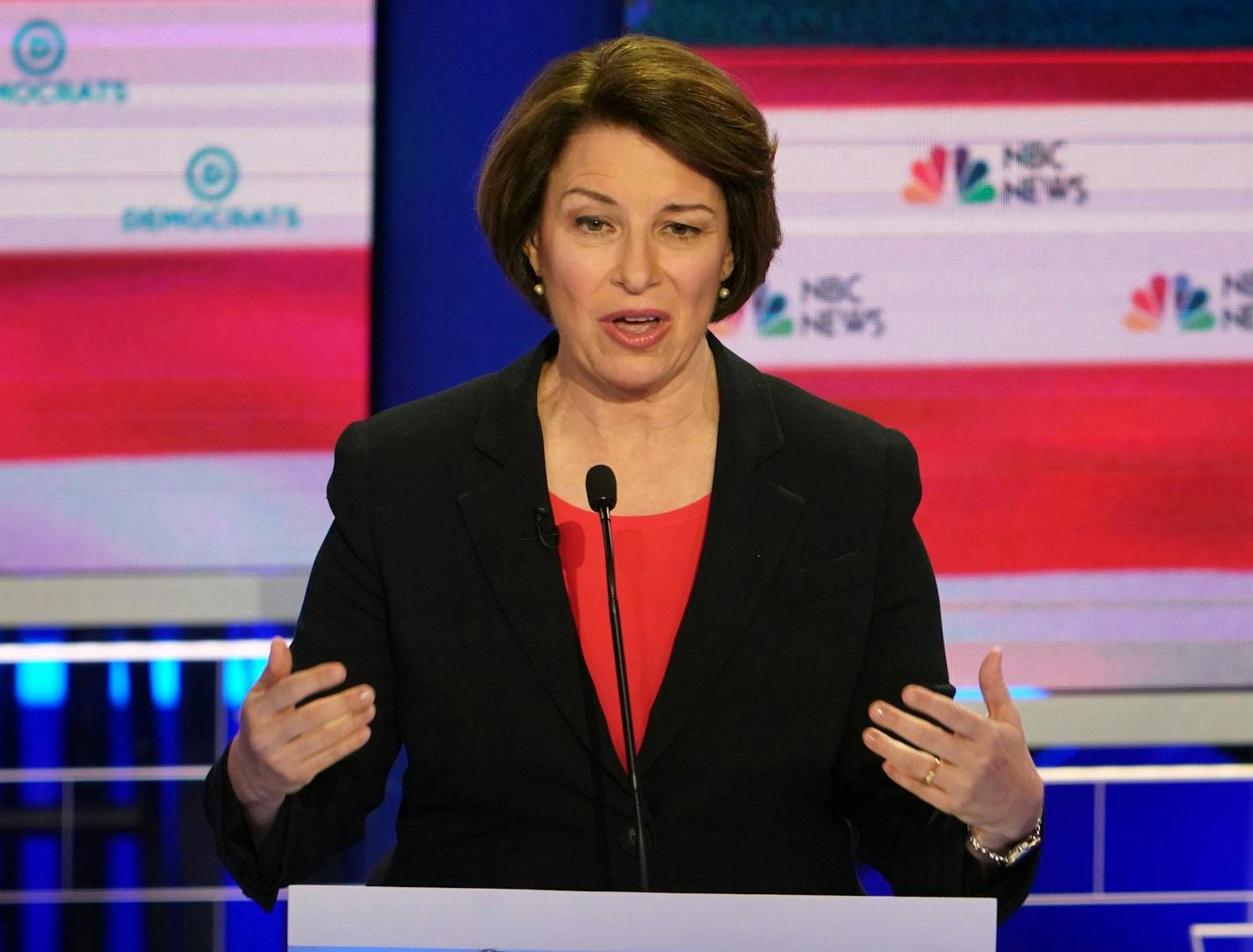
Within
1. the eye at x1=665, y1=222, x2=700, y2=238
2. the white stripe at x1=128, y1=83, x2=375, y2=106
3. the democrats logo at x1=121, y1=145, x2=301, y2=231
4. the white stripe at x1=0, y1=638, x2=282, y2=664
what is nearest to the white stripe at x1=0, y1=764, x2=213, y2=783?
the white stripe at x1=0, y1=638, x2=282, y2=664

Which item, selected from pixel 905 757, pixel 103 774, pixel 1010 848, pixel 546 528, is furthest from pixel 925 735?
pixel 103 774

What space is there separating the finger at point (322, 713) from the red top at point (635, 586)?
0.32 metres

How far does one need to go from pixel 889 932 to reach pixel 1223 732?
75.9 inches

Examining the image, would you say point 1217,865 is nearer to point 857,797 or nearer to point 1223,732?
point 1223,732

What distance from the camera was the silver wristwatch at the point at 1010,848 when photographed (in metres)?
1.46

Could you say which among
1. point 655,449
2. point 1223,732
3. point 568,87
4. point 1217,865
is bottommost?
point 1217,865

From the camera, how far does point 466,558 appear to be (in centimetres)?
167

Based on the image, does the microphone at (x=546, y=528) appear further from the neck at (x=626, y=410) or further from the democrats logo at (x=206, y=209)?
the democrats logo at (x=206, y=209)

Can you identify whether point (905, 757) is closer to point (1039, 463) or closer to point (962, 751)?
point (962, 751)

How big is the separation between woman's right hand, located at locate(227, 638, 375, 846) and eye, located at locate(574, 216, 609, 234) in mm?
566

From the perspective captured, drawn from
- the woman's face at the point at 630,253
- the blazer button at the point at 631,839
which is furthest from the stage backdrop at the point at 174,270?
the blazer button at the point at 631,839

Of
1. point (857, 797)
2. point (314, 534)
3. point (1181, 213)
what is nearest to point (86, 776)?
point (314, 534)

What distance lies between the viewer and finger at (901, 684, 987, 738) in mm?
1350

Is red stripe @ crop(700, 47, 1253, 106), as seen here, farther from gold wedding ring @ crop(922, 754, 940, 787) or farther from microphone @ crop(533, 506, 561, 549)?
gold wedding ring @ crop(922, 754, 940, 787)
